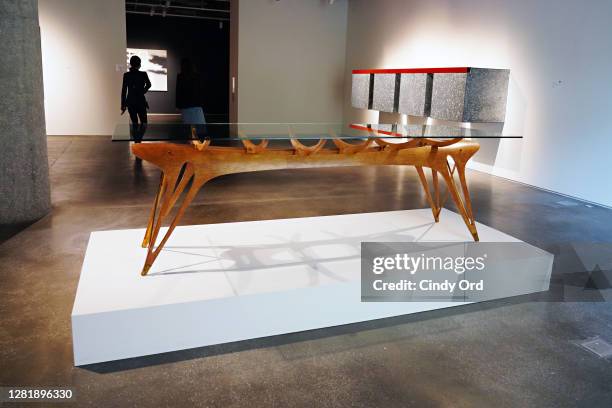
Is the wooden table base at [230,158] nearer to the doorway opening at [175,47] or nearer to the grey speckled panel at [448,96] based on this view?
the grey speckled panel at [448,96]

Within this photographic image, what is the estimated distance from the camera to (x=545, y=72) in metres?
6.06

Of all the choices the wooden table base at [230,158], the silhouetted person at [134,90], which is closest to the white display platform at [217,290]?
the wooden table base at [230,158]

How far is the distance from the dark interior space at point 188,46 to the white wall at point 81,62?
620 centimetres

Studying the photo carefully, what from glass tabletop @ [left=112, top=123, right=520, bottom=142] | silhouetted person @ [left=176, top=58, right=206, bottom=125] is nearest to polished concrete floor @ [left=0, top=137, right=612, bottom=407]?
glass tabletop @ [left=112, top=123, right=520, bottom=142]

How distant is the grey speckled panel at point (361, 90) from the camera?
370 inches

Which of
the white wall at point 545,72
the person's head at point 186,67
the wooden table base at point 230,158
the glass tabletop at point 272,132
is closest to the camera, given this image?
the glass tabletop at point 272,132

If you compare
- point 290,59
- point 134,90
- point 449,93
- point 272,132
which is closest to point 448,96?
point 449,93

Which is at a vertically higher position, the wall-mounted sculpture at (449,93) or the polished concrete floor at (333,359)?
the wall-mounted sculpture at (449,93)

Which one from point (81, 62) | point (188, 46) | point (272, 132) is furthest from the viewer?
point (188, 46)

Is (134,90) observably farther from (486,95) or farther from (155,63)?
(155,63)

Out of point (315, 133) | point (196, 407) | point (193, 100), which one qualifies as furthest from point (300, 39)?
point (196, 407)

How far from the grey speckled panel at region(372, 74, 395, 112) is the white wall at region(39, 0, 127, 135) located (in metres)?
5.23

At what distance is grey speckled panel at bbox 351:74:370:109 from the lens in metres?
9.39

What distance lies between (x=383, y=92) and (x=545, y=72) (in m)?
3.11
